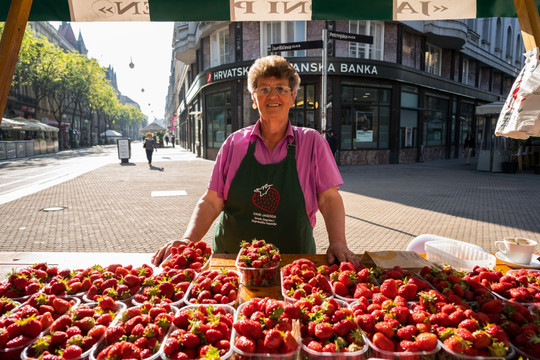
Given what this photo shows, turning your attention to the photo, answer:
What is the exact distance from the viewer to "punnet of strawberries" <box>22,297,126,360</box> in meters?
1.29

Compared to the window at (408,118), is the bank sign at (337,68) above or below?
above

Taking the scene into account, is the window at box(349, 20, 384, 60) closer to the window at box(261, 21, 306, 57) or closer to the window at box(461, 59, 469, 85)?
the window at box(261, 21, 306, 57)

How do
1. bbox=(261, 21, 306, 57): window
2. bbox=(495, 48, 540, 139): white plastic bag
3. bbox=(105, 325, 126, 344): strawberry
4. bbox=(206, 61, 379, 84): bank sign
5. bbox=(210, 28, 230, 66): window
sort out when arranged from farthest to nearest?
bbox=(210, 28, 230, 66): window, bbox=(261, 21, 306, 57): window, bbox=(206, 61, 379, 84): bank sign, bbox=(495, 48, 540, 139): white plastic bag, bbox=(105, 325, 126, 344): strawberry

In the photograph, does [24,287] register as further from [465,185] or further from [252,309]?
[465,185]

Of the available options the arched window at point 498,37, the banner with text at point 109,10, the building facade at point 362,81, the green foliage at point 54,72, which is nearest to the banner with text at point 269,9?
the banner with text at point 109,10

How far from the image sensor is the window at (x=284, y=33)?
2041cm

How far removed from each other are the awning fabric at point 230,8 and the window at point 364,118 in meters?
19.0

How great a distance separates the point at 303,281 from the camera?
1832 mm

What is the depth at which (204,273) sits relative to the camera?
1.90 m

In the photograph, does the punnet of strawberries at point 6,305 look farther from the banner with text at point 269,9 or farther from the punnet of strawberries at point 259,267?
the banner with text at point 269,9

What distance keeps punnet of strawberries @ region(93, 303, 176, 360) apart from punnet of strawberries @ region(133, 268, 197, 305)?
0.11 m

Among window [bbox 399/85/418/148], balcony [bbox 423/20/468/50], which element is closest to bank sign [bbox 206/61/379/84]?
Result: window [bbox 399/85/418/148]

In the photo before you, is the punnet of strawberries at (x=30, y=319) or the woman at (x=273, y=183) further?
the woman at (x=273, y=183)

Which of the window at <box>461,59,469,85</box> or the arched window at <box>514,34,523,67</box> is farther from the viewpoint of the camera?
the arched window at <box>514,34,523,67</box>
